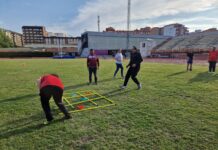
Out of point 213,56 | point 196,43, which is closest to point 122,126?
point 213,56

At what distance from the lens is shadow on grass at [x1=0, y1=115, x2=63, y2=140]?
326cm

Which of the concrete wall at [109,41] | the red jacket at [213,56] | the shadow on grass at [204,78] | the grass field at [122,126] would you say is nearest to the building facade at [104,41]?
the concrete wall at [109,41]

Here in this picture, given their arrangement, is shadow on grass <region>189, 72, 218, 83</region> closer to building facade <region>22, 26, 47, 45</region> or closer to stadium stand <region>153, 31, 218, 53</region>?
stadium stand <region>153, 31, 218, 53</region>

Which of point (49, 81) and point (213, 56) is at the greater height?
point (213, 56)

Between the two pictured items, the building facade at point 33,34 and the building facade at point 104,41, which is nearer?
the building facade at point 104,41

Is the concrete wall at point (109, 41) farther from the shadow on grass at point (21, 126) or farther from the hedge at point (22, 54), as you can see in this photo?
the shadow on grass at point (21, 126)

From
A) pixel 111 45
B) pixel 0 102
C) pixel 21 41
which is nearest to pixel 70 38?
pixel 111 45

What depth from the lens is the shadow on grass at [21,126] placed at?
3.26m

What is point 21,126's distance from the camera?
11.7 feet

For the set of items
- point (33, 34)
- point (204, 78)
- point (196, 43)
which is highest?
point (33, 34)

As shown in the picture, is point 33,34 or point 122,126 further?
point 33,34

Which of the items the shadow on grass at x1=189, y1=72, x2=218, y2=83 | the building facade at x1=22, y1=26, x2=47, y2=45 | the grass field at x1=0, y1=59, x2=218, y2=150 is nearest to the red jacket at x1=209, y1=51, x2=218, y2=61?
the shadow on grass at x1=189, y1=72, x2=218, y2=83

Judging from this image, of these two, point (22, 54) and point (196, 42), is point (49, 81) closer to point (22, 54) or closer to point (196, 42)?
point (196, 42)

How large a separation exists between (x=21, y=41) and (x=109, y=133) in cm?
A: 15013
